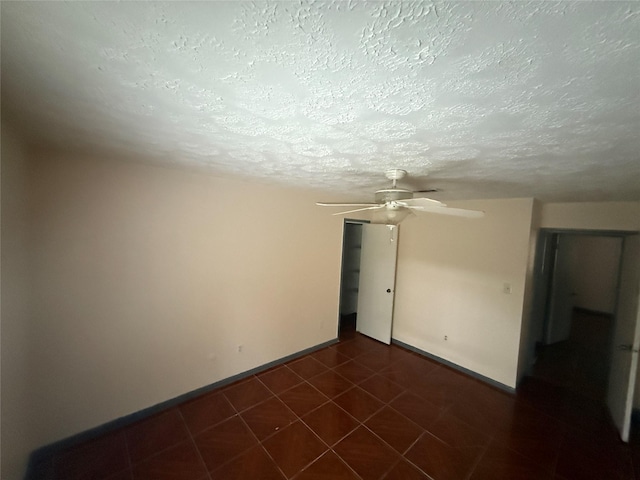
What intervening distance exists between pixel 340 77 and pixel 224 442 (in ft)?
8.91

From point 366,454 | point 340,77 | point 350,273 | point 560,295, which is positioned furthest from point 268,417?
point 560,295

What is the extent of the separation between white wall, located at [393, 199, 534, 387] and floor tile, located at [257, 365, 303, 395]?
187cm

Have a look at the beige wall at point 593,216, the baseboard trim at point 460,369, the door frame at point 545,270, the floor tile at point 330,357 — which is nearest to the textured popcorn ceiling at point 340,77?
the beige wall at point 593,216

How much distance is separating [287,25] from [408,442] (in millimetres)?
2880

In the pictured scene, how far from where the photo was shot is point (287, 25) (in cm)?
54

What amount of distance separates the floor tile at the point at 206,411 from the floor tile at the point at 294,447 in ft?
1.83

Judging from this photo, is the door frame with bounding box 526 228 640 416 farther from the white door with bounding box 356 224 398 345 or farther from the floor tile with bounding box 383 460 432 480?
the floor tile with bounding box 383 460 432 480

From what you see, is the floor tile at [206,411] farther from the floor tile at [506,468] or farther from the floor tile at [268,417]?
the floor tile at [506,468]

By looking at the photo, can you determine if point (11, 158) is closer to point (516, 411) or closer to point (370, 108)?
point (370, 108)

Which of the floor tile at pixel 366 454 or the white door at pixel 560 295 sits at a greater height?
the white door at pixel 560 295

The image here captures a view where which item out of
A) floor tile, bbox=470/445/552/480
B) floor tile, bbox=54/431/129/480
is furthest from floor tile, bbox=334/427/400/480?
floor tile, bbox=54/431/129/480

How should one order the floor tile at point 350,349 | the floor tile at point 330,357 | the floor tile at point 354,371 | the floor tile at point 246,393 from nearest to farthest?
1. the floor tile at point 246,393
2. the floor tile at point 354,371
3. the floor tile at point 330,357
4. the floor tile at point 350,349

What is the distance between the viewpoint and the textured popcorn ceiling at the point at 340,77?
1.67ft

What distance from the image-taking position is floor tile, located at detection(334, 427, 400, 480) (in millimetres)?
1839
